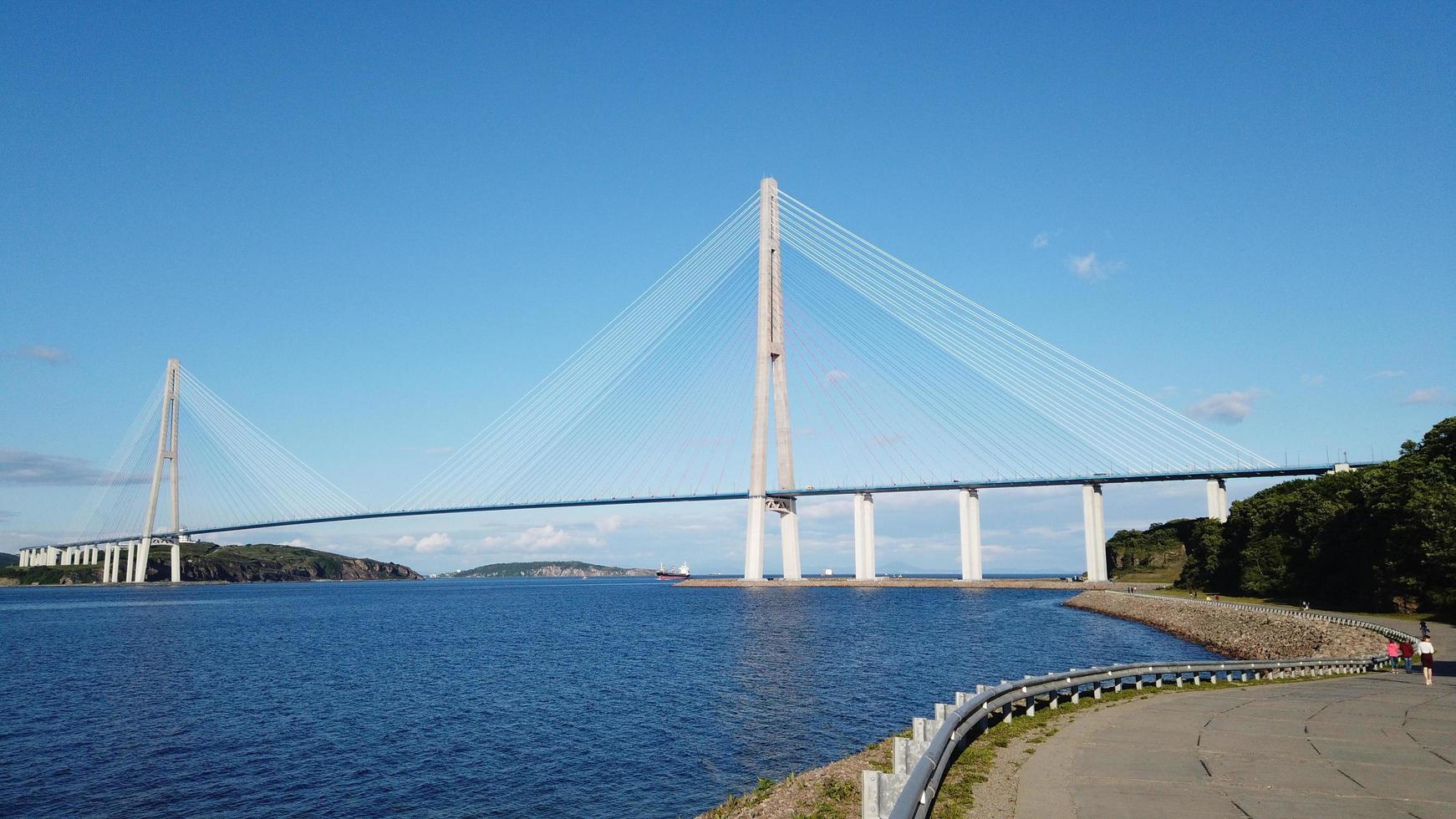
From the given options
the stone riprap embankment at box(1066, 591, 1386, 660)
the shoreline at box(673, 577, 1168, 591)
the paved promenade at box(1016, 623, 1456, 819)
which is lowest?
the shoreline at box(673, 577, 1168, 591)

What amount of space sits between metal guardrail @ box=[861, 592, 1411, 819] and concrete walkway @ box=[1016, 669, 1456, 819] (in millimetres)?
1280

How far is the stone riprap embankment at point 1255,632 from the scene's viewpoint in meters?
39.6

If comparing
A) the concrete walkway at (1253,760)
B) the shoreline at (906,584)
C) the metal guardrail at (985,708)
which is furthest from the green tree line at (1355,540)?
the shoreline at (906,584)

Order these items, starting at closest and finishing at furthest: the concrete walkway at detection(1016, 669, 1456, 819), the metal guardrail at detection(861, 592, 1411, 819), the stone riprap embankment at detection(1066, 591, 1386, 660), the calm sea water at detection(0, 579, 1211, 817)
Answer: the metal guardrail at detection(861, 592, 1411, 819)
the concrete walkway at detection(1016, 669, 1456, 819)
the calm sea water at detection(0, 579, 1211, 817)
the stone riprap embankment at detection(1066, 591, 1386, 660)

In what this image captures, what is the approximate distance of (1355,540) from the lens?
6028 cm

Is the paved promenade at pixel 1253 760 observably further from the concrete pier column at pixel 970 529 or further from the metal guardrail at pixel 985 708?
the concrete pier column at pixel 970 529

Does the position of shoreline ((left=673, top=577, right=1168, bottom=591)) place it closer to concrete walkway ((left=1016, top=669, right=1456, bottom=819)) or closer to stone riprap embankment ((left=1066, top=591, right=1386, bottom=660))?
stone riprap embankment ((left=1066, top=591, right=1386, bottom=660))

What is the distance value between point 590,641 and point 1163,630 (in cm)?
4019

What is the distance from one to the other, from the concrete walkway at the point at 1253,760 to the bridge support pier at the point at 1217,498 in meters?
104

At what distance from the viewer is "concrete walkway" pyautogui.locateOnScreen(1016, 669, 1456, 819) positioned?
12.8 m

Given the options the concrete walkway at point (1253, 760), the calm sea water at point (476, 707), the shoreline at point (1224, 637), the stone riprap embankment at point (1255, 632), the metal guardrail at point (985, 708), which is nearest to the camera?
the metal guardrail at point (985, 708)

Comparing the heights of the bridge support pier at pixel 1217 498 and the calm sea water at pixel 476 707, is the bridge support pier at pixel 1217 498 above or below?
above

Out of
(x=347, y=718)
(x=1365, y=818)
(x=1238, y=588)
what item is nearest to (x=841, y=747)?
(x=1365, y=818)

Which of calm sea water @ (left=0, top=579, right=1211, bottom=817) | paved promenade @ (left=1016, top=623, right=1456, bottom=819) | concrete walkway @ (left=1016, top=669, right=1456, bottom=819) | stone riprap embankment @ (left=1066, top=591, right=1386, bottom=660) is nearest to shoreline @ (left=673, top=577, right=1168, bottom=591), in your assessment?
stone riprap embankment @ (left=1066, top=591, right=1386, bottom=660)
